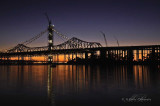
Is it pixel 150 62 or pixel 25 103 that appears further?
pixel 150 62

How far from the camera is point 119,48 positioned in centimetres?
7725

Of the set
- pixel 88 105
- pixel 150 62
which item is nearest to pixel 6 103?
pixel 88 105

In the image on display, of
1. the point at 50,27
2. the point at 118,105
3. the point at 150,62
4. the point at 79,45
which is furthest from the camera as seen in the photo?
the point at 79,45

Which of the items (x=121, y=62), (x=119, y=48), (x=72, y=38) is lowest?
(x=121, y=62)

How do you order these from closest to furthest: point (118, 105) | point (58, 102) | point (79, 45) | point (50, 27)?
1. point (118, 105)
2. point (58, 102)
3. point (50, 27)
4. point (79, 45)

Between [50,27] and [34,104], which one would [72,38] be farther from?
[34,104]

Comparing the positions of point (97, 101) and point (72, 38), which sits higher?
point (72, 38)

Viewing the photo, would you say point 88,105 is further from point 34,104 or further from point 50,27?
point 50,27

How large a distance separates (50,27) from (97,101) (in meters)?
68.2

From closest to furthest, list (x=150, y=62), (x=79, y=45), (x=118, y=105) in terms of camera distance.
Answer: (x=118, y=105) < (x=150, y=62) < (x=79, y=45)

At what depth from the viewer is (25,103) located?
8.50 meters

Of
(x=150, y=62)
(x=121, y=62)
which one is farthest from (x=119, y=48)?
(x=150, y=62)

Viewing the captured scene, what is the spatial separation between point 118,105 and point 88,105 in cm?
140

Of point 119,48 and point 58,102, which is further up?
point 119,48
